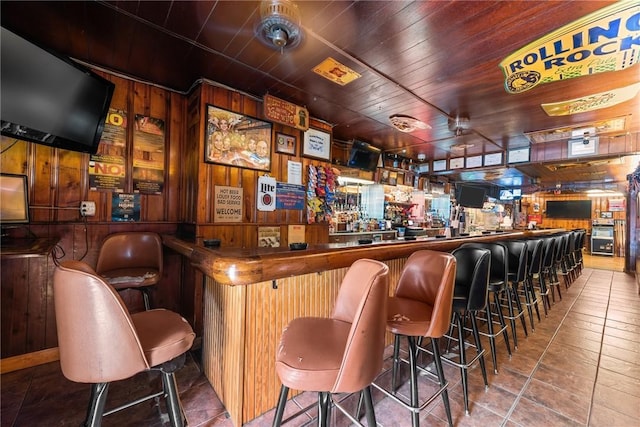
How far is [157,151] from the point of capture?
117 inches

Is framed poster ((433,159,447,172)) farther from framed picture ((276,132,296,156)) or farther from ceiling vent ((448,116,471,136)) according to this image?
framed picture ((276,132,296,156))

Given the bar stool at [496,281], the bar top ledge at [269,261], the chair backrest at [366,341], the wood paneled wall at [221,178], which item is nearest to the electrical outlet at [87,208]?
the wood paneled wall at [221,178]

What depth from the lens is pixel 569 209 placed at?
1130cm

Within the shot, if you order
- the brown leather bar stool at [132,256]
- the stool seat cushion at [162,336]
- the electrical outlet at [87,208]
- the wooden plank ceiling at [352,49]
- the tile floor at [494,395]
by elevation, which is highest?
the wooden plank ceiling at [352,49]

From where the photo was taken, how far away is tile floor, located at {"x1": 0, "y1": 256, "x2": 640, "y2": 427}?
5.65 ft

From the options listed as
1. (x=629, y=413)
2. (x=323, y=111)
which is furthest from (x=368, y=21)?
(x=629, y=413)

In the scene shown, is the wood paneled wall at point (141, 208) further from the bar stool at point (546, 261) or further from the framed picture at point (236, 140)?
the bar stool at point (546, 261)

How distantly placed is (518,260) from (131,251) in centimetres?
433

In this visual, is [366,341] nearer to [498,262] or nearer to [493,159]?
[498,262]

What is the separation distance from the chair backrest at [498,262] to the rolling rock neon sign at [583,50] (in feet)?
5.57

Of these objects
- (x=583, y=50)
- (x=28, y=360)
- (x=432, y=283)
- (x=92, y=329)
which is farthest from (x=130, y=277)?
(x=583, y=50)

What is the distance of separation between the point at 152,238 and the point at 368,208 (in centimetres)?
497

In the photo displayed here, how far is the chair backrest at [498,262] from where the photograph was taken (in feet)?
8.15

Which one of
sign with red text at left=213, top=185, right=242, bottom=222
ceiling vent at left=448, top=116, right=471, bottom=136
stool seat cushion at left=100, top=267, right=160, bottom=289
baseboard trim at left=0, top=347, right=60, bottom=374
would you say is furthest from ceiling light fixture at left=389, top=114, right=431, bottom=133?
baseboard trim at left=0, top=347, right=60, bottom=374
